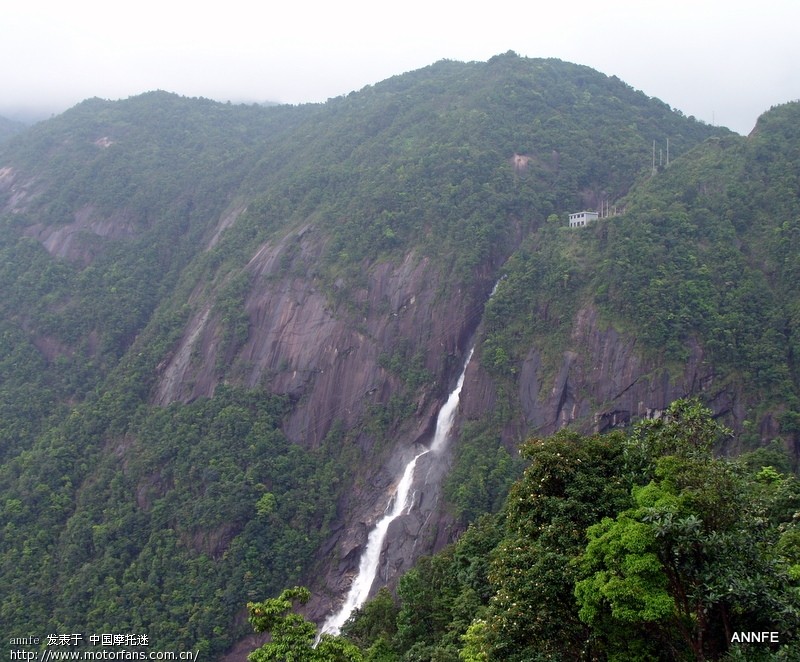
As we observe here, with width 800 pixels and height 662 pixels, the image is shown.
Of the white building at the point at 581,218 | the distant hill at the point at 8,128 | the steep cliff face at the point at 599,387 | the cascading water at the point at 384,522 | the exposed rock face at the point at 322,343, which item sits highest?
the distant hill at the point at 8,128

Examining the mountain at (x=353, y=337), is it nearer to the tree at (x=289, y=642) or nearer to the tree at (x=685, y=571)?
the tree at (x=289, y=642)

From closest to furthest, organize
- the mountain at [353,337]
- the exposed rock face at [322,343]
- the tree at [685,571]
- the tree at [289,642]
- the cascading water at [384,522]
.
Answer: the tree at [685,571] < the tree at [289,642] < the cascading water at [384,522] < the mountain at [353,337] < the exposed rock face at [322,343]

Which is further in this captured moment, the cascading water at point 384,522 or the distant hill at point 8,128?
the distant hill at point 8,128

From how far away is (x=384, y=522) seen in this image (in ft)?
145

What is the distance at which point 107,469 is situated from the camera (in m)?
49.3

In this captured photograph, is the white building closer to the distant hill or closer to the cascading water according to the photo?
the cascading water

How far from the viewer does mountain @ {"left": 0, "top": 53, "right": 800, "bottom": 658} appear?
42031 millimetres

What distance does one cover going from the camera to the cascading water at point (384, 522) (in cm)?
4028

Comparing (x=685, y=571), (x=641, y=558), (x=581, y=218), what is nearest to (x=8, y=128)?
(x=581, y=218)

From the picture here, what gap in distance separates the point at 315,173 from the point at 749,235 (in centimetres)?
4343

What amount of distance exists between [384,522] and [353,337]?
616 inches

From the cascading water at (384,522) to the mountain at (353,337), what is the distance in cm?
83

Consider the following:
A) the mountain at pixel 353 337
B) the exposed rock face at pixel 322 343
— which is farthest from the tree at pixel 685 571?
the exposed rock face at pixel 322 343

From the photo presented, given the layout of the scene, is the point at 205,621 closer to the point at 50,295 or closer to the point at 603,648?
the point at 603,648
